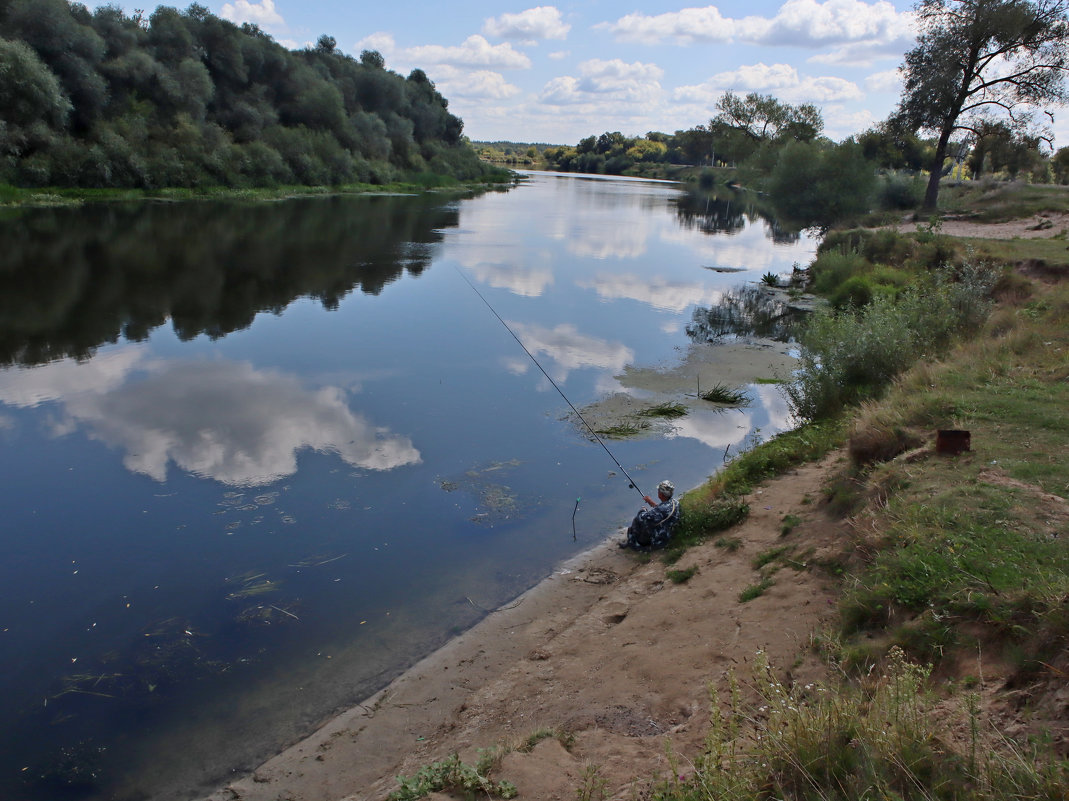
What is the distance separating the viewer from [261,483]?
33.7ft

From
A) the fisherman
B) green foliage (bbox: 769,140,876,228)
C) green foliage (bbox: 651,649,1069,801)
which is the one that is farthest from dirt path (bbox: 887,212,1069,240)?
green foliage (bbox: 651,649,1069,801)

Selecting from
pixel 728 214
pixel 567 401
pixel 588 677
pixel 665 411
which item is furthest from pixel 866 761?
pixel 728 214

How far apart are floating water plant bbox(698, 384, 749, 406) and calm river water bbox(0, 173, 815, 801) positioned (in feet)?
2.02

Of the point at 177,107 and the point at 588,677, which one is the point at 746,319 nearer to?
the point at 588,677

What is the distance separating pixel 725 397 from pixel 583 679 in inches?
390

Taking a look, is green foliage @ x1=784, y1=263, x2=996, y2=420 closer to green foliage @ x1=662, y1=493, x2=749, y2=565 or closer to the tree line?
green foliage @ x1=662, y1=493, x2=749, y2=565

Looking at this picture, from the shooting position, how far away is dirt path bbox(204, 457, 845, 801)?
4.87 metres

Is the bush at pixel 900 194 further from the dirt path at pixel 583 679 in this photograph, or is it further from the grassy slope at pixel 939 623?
the dirt path at pixel 583 679

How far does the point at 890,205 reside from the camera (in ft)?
129

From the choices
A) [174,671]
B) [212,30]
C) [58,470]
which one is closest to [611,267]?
[58,470]

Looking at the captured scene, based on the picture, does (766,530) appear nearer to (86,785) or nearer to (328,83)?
(86,785)

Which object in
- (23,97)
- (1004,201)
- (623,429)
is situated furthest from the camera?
(23,97)

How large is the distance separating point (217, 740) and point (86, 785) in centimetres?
90

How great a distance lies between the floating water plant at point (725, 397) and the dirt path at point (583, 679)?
676 cm
